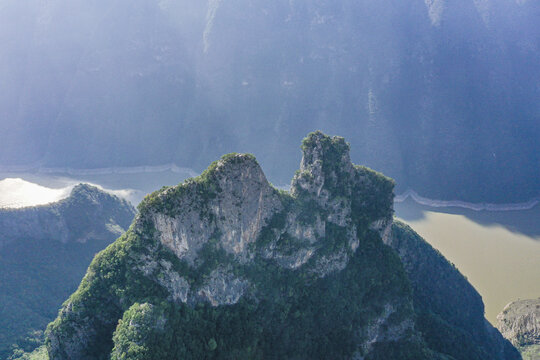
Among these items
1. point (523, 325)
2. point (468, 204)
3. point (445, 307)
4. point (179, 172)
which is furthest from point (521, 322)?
point (179, 172)

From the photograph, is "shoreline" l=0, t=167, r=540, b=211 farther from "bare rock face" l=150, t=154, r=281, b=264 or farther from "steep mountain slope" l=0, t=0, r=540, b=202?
"bare rock face" l=150, t=154, r=281, b=264

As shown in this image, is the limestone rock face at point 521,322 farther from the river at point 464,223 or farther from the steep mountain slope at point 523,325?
the river at point 464,223

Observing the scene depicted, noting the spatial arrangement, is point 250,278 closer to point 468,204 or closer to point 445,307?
point 445,307

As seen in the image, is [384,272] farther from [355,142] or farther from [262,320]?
[355,142]

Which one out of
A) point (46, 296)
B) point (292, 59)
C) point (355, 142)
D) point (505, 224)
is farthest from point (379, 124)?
point (46, 296)

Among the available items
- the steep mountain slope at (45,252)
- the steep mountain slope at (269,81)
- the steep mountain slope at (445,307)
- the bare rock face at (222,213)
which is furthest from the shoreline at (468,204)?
the bare rock face at (222,213)

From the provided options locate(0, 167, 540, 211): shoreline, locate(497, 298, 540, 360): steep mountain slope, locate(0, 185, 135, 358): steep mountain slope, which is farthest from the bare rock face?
locate(0, 167, 540, 211): shoreline
